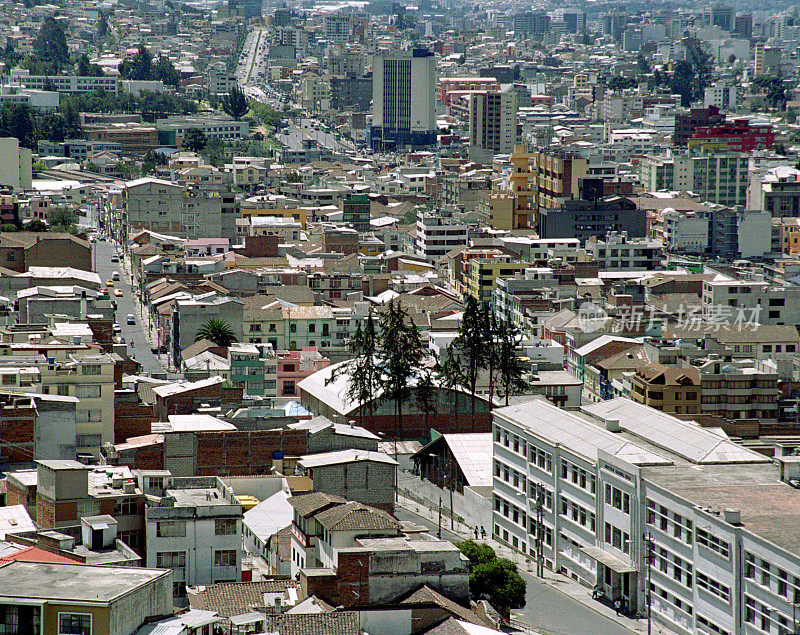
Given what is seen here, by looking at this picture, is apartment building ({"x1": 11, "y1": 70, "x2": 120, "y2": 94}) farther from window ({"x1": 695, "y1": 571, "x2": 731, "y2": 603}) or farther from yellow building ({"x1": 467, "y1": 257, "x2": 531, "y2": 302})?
window ({"x1": 695, "y1": 571, "x2": 731, "y2": 603})

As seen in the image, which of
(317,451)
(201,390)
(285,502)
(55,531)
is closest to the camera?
(55,531)

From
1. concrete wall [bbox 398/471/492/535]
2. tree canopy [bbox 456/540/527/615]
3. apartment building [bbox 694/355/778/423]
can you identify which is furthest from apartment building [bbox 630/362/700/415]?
tree canopy [bbox 456/540/527/615]

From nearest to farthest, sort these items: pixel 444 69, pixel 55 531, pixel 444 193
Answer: pixel 55 531, pixel 444 193, pixel 444 69

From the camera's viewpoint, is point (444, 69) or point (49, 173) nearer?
point (49, 173)

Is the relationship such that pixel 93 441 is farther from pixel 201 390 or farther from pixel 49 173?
pixel 49 173

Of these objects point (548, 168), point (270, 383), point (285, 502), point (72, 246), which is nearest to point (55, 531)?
point (285, 502)

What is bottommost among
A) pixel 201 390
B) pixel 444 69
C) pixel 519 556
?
pixel 519 556

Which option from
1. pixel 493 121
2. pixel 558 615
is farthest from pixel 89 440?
→ pixel 493 121
